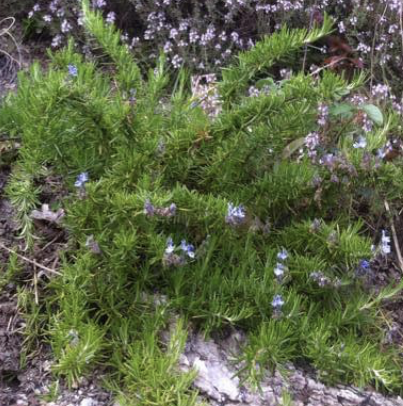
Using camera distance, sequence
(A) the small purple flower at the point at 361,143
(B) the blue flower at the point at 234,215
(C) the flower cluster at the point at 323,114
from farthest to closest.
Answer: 1. (C) the flower cluster at the point at 323,114
2. (A) the small purple flower at the point at 361,143
3. (B) the blue flower at the point at 234,215

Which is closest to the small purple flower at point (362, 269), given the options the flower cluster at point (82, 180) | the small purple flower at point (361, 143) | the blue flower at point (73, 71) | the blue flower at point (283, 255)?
the blue flower at point (283, 255)

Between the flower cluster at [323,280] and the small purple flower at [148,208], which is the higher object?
the small purple flower at [148,208]

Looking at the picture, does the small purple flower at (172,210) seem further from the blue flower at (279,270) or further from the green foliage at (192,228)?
the blue flower at (279,270)

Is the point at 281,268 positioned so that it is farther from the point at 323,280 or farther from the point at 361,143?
the point at 361,143

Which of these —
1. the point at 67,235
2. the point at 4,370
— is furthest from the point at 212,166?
the point at 4,370

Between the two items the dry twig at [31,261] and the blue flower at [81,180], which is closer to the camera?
the blue flower at [81,180]

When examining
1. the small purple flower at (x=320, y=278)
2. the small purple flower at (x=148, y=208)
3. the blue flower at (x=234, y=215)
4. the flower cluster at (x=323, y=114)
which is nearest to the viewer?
the small purple flower at (x=148, y=208)

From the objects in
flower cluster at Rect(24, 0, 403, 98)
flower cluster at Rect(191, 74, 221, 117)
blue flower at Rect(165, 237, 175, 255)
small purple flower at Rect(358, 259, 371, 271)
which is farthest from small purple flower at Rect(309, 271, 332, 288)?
flower cluster at Rect(24, 0, 403, 98)
